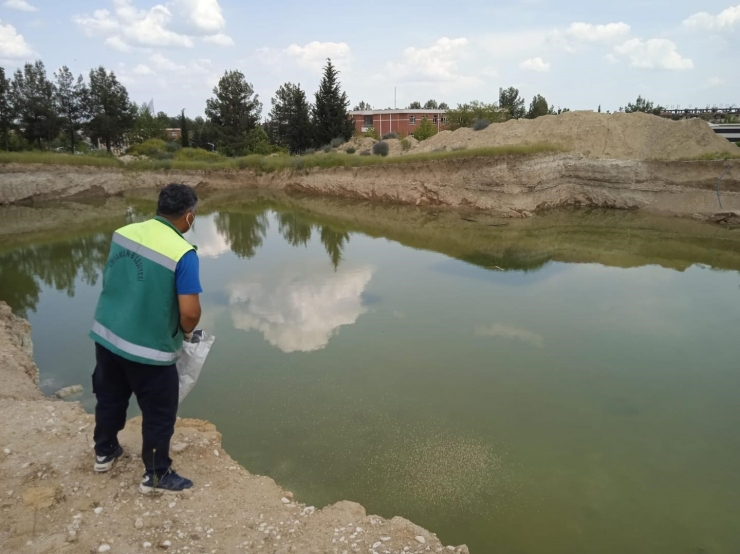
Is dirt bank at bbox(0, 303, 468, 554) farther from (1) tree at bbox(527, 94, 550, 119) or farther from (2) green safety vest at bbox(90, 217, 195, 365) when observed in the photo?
(1) tree at bbox(527, 94, 550, 119)

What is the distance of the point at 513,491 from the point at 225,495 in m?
2.17

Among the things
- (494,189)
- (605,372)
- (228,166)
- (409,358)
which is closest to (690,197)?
(494,189)

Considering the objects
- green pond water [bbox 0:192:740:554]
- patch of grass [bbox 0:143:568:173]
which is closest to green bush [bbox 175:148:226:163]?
patch of grass [bbox 0:143:568:173]

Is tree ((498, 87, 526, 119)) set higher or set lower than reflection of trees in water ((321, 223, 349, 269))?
higher

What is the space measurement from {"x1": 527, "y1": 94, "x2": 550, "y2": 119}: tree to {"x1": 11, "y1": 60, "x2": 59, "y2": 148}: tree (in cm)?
3590

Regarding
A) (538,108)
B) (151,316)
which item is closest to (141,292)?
(151,316)

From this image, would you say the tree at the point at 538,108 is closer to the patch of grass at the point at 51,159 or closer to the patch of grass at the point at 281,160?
the patch of grass at the point at 281,160

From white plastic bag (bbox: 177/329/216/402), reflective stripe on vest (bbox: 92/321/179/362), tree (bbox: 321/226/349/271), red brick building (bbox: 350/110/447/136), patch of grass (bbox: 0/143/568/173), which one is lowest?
tree (bbox: 321/226/349/271)

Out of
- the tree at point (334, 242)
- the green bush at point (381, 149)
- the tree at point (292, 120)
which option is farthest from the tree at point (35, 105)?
the tree at point (334, 242)

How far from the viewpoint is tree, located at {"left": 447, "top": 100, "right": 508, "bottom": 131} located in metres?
37.0

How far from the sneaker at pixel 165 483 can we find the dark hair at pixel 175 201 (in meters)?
1.61

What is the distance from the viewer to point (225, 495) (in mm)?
3240

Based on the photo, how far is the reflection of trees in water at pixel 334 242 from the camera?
11.9 m

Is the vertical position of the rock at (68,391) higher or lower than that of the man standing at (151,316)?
lower
